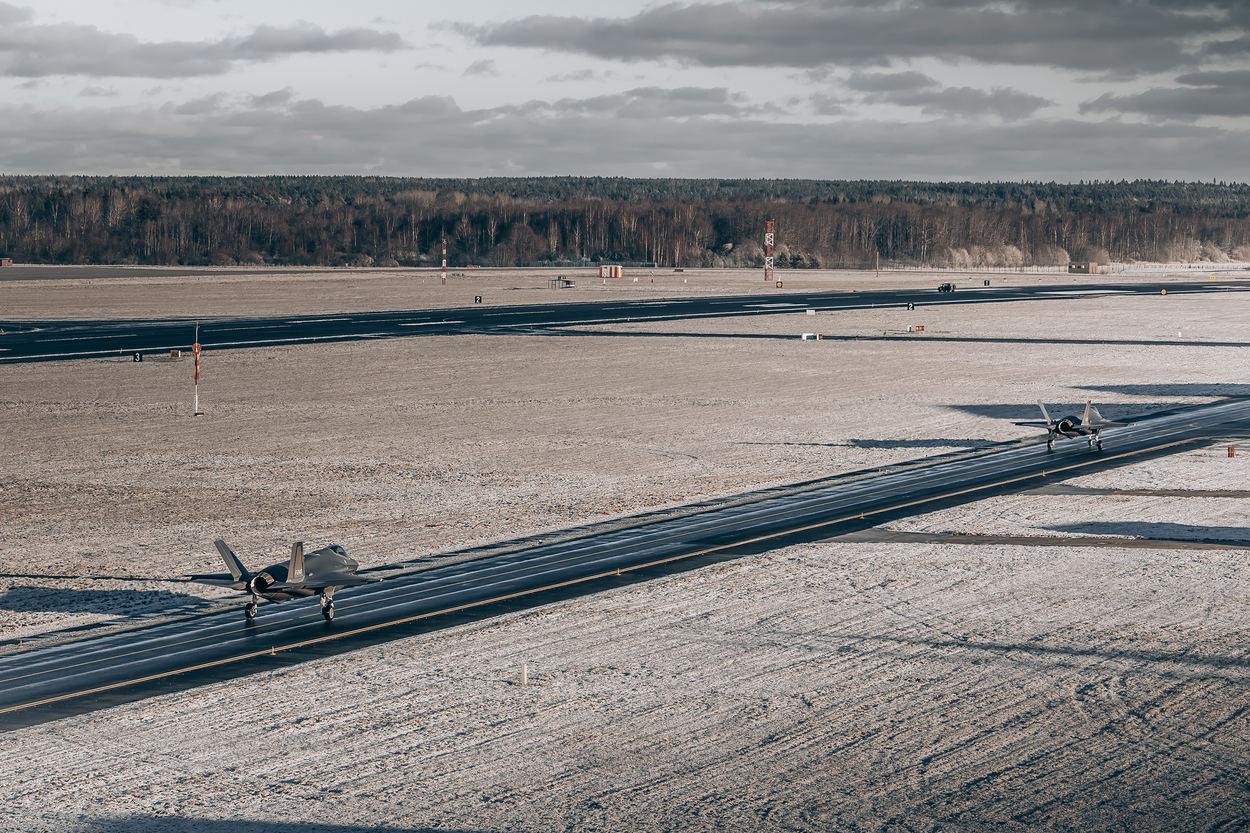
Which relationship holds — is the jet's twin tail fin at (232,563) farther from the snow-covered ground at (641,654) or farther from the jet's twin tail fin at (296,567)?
the snow-covered ground at (641,654)

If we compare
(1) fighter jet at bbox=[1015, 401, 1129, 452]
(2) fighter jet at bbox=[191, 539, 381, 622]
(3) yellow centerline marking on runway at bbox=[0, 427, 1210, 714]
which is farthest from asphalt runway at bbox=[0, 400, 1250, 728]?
(1) fighter jet at bbox=[1015, 401, 1129, 452]

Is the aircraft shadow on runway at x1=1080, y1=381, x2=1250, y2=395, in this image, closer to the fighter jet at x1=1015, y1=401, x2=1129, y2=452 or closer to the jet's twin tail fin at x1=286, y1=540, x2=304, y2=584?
the fighter jet at x1=1015, y1=401, x2=1129, y2=452

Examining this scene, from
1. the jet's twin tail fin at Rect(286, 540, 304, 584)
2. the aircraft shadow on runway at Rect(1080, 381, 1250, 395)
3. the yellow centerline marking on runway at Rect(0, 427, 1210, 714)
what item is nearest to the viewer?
the yellow centerline marking on runway at Rect(0, 427, 1210, 714)

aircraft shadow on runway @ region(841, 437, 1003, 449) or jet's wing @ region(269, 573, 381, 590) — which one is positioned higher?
jet's wing @ region(269, 573, 381, 590)

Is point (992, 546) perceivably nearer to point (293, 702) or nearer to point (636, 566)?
point (636, 566)

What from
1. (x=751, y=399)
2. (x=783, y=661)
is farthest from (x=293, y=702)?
(x=751, y=399)

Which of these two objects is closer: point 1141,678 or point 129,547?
point 1141,678
